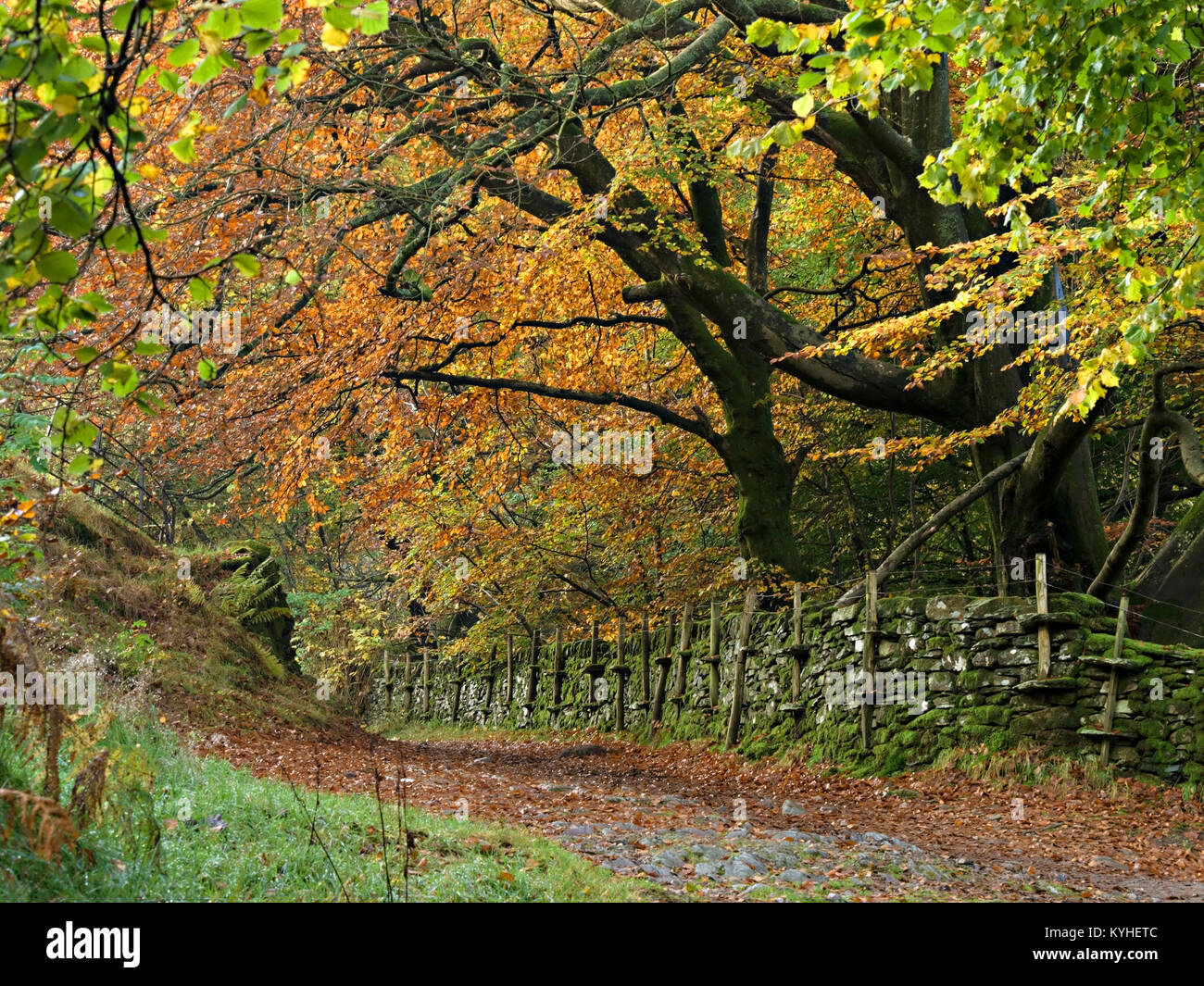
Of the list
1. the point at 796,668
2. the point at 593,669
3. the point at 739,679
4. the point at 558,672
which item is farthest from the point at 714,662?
the point at 558,672

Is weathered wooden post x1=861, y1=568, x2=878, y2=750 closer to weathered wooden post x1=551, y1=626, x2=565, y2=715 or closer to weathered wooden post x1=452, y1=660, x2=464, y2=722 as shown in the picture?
weathered wooden post x1=551, y1=626, x2=565, y2=715

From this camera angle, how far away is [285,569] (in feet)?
98.9

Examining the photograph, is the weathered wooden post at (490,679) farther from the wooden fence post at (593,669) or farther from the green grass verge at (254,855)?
the green grass verge at (254,855)

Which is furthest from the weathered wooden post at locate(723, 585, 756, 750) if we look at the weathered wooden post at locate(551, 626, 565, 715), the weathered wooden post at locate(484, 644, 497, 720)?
the weathered wooden post at locate(484, 644, 497, 720)

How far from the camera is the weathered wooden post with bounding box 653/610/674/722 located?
1552cm

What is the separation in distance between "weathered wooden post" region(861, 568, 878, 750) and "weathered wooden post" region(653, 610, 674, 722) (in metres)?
4.72

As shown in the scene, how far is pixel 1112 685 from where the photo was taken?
31.1 ft

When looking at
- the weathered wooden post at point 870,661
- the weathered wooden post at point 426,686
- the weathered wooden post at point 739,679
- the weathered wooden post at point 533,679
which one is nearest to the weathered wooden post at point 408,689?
the weathered wooden post at point 426,686

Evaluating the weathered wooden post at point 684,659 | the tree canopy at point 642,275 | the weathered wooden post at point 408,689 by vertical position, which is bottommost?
the weathered wooden post at point 408,689

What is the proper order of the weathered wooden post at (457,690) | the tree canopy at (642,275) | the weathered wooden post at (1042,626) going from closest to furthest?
the tree canopy at (642,275), the weathered wooden post at (1042,626), the weathered wooden post at (457,690)

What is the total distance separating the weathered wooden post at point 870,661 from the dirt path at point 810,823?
2.04 feet

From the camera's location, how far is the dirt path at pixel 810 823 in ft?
19.4

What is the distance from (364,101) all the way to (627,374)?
782 centimetres
